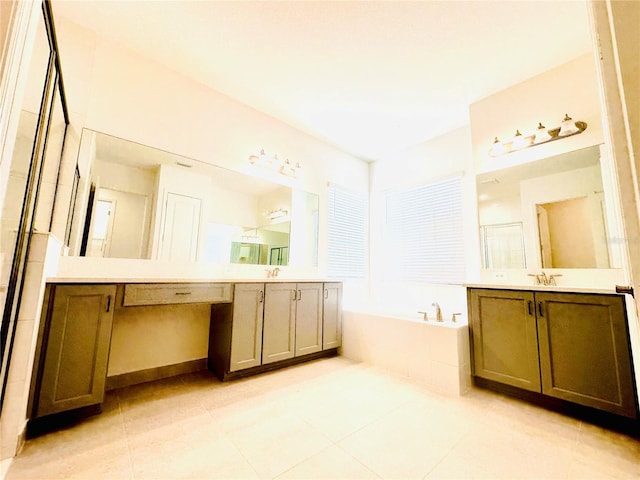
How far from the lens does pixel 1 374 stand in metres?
1.28

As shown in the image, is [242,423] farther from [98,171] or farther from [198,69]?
[198,69]

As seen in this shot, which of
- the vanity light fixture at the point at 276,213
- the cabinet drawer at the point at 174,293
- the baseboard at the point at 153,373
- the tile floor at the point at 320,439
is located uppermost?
the vanity light fixture at the point at 276,213

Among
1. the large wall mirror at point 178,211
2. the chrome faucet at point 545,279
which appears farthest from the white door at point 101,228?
the chrome faucet at point 545,279

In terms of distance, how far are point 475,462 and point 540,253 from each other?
1.85 metres

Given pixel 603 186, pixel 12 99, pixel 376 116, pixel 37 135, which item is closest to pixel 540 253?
pixel 603 186

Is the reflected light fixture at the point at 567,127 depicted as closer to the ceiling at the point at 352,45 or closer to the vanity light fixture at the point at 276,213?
the ceiling at the point at 352,45

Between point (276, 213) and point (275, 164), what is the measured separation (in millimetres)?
571

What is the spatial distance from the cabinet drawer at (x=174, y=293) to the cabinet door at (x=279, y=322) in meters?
0.40

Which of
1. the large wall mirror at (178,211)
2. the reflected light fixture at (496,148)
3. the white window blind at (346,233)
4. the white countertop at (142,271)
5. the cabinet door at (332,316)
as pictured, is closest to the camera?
the white countertop at (142,271)

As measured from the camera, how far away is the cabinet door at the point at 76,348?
60.2 inches

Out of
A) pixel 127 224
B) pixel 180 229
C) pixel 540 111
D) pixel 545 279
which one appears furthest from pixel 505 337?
pixel 127 224

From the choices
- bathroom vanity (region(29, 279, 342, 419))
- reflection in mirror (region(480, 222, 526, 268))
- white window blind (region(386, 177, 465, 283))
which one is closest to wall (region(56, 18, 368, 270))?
bathroom vanity (region(29, 279, 342, 419))

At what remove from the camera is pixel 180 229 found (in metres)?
2.46

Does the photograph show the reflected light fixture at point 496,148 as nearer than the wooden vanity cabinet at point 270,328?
No
